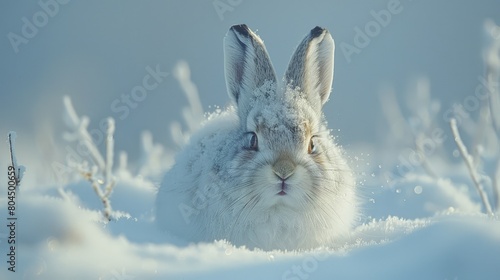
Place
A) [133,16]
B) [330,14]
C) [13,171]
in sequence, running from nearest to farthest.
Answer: [13,171] < [330,14] < [133,16]

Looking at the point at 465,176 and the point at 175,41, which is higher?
the point at 175,41

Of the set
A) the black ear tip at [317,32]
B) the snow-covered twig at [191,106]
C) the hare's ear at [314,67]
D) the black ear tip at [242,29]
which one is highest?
the snow-covered twig at [191,106]

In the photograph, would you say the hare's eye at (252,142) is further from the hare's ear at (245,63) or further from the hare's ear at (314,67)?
the hare's ear at (314,67)

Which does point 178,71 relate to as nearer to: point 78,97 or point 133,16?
point 78,97

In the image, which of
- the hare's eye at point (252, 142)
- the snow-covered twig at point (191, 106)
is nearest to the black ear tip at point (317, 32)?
the hare's eye at point (252, 142)

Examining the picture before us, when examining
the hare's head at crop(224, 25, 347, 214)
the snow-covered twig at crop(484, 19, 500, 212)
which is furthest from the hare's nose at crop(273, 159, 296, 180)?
the snow-covered twig at crop(484, 19, 500, 212)

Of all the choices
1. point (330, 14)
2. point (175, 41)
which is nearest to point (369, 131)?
point (175, 41)

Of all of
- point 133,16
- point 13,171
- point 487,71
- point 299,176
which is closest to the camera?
point 13,171
